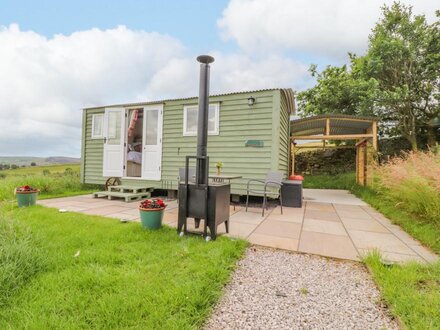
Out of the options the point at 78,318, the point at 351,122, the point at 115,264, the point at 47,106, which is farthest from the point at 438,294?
the point at 47,106

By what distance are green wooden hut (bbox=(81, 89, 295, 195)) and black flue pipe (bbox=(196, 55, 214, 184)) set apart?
2409 millimetres

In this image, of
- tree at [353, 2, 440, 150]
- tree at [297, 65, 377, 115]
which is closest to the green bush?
tree at [297, 65, 377, 115]

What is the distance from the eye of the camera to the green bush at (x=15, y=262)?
67.3 inches

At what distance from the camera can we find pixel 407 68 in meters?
10.2

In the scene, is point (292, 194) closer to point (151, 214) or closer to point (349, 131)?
point (151, 214)

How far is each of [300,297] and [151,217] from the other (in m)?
2.15

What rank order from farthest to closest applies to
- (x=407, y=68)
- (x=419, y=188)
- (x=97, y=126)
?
1. (x=407, y=68)
2. (x=97, y=126)
3. (x=419, y=188)

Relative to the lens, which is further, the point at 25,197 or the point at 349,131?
the point at 349,131

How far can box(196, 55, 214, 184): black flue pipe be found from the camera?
2.88 meters

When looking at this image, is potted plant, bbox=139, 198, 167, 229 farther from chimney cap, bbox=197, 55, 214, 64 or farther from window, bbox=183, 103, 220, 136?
window, bbox=183, 103, 220, 136

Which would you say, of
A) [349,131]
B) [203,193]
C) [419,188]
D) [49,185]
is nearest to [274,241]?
[203,193]

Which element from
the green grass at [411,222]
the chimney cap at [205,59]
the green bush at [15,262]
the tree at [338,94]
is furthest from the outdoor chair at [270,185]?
the tree at [338,94]

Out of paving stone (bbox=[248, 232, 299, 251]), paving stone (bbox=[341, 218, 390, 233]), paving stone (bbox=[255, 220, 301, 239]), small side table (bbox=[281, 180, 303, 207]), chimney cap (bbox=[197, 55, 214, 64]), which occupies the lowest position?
paving stone (bbox=[248, 232, 299, 251])

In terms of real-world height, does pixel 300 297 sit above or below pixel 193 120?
below
